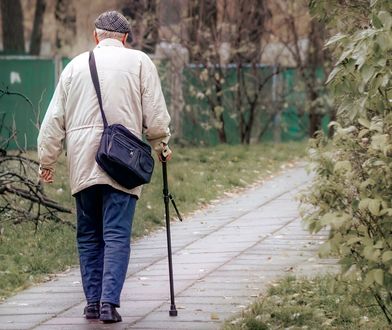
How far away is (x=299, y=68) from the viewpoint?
19.0 m

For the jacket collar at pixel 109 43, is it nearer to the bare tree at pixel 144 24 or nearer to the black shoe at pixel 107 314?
the black shoe at pixel 107 314

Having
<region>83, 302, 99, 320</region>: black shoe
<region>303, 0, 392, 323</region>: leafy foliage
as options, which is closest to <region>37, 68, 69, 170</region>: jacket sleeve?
<region>83, 302, 99, 320</region>: black shoe

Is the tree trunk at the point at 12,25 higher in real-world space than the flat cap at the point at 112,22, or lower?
lower

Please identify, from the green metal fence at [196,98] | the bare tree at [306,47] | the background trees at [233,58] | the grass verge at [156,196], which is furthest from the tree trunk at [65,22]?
the grass verge at [156,196]

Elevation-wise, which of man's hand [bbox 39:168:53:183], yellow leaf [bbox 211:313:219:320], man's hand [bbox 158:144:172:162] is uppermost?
man's hand [bbox 158:144:172:162]

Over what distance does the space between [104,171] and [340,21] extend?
213 centimetres

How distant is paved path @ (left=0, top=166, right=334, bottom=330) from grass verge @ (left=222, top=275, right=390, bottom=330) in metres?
0.18

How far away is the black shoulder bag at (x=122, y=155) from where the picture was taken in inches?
257

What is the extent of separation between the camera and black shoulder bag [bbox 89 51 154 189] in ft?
21.4

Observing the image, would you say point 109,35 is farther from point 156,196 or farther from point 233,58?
point 233,58

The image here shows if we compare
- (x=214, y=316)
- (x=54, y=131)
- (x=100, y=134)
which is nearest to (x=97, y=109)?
(x=100, y=134)

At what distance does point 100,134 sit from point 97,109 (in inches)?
6.2

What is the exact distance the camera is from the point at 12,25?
2606cm

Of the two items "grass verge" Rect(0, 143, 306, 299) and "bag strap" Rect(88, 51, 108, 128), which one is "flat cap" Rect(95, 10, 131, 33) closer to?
"bag strap" Rect(88, 51, 108, 128)
